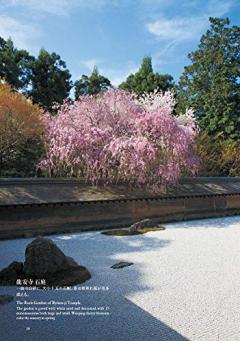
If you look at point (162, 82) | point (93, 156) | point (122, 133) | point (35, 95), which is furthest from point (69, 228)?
point (162, 82)

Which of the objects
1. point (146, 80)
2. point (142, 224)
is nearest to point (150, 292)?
point (142, 224)

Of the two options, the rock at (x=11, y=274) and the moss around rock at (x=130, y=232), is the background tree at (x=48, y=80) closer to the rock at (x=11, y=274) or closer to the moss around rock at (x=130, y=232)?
the moss around rock at (x=130, y=232)

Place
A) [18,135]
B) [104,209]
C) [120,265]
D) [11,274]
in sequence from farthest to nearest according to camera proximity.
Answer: [18,135] → [104,209] → [120,265] → [11,274]

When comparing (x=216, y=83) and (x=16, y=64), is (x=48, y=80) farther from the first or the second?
(x=216, y=83)

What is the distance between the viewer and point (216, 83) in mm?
21203

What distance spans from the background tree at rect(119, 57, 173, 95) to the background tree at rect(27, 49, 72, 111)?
4.36 m

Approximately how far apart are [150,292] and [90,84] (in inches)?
891

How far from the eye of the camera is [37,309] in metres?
3.73

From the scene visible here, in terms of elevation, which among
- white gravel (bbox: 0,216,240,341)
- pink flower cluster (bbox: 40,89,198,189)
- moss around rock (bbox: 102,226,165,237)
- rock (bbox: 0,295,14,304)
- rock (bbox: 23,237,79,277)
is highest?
pink flower cluster (bbox: 40,89,198,189)

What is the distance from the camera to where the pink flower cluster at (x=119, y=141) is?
1036 cm

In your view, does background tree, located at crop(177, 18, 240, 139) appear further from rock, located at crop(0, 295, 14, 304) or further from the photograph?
rock, located at crop(0, 295, 14, 304)

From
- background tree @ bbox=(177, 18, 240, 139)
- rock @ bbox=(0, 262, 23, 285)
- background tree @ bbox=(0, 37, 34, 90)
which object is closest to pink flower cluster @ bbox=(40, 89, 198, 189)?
rock @ bbox=(0, 262, 23, 285)

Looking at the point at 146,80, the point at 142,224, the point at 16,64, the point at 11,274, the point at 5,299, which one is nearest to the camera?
the point at 5,299

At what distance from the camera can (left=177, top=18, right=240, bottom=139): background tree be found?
67.7 ft
